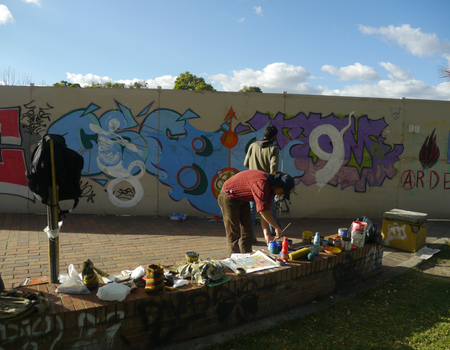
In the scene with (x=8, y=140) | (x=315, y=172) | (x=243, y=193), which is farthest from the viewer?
(x=315, y=172)

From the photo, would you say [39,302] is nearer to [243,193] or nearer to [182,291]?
[182,291]

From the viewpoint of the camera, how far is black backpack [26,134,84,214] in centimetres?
270

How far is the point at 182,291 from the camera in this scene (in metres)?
2.75

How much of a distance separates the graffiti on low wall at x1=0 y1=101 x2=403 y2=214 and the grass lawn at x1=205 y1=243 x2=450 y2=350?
4038 mm

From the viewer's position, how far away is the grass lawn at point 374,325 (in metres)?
2.87

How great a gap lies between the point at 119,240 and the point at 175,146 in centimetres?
258

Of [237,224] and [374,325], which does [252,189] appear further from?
[374,325]

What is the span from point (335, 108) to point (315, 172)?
1.56m

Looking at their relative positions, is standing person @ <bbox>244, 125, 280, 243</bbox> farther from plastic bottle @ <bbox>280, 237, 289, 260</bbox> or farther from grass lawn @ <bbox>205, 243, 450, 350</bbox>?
grass lawn @ <bbox>205, 243, 450, 350</bbox>

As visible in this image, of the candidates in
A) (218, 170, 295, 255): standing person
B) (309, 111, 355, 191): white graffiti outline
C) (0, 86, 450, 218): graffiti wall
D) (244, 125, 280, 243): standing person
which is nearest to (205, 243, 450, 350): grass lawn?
(218, 170, 295, 255): standing person

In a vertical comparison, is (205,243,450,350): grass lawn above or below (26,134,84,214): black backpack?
below

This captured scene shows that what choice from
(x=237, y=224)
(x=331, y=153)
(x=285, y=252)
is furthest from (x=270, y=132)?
(x=331, y=153)

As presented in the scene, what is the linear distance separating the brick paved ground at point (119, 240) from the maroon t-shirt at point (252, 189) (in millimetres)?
1361

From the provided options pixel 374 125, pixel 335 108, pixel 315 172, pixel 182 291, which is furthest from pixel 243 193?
pixel 374 125
